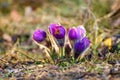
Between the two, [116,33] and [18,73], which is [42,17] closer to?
A: [116,33]

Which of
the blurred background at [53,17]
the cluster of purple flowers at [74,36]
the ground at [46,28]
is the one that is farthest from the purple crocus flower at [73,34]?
the blurred background at [53,17]

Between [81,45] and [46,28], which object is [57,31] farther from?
[46,28]

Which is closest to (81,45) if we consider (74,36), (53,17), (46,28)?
(74,36)

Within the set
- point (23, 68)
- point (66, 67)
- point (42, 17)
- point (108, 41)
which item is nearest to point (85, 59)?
point (66, 67)

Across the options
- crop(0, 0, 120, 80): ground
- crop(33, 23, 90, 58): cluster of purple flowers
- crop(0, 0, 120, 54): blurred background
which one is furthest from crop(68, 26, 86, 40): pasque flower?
crop(0, 0, 120, 54): blurred background

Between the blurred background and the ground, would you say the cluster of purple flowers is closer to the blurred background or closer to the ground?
the ground

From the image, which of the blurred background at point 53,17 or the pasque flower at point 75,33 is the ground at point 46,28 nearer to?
the blurred background at point 53,17
